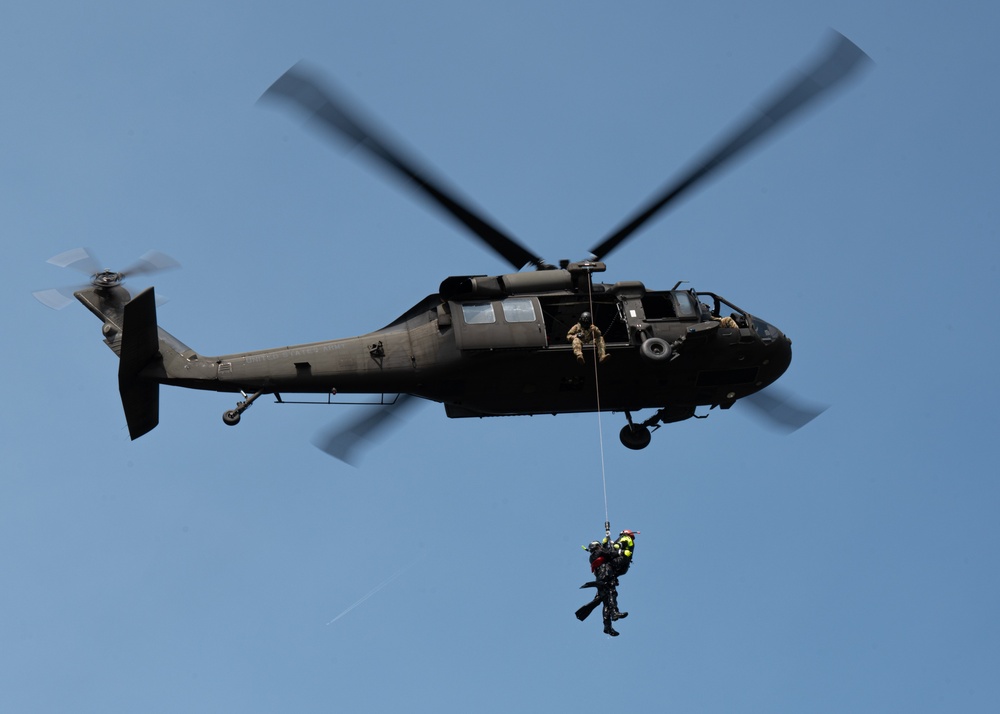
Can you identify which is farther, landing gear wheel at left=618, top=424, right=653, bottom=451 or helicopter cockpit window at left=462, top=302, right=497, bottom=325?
landing gear wheel at left=618, top=424, right=653, bottom=451

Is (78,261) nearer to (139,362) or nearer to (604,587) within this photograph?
(139,362)

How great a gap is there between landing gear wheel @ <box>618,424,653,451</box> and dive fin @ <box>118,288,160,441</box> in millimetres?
8831

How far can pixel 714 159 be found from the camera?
23.9 meters

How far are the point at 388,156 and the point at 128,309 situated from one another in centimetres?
533

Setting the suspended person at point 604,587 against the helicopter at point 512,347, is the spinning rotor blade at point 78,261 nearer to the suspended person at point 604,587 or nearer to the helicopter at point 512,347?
the helicopter at point 512,347

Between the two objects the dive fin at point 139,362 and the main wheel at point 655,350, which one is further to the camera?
the main wheel at point 655,350

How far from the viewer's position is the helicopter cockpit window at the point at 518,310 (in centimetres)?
2433

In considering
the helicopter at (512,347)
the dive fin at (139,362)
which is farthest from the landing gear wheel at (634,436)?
the dive fin at (139,362)

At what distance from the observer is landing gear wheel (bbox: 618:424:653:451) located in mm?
26391

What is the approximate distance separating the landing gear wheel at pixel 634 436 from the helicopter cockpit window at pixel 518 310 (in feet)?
11.5

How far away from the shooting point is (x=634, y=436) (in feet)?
86.6

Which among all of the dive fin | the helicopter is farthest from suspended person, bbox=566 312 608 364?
the dive fin

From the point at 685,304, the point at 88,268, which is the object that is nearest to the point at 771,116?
the point at 685,304

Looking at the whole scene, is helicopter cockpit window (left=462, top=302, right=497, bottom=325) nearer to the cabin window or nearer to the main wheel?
the main wheel
